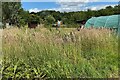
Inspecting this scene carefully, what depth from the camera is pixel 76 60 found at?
328 cm

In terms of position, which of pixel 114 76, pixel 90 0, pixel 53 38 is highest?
pixel 90 0

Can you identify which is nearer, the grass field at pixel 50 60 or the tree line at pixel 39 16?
the grass field at pixel 50 60

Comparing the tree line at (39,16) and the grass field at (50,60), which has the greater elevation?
the tree line at (39,16)

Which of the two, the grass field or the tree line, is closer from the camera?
the grass field

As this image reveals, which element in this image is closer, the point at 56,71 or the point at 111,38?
the point at 56,71

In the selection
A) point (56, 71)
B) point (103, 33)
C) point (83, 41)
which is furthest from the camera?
point (103, 33)

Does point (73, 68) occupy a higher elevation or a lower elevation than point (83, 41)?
lower

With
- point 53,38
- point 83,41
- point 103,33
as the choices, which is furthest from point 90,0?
point 53,38

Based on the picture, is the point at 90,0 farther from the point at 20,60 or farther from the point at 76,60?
the point at 20,60

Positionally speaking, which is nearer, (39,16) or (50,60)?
(50,60)

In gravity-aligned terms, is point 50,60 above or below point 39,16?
below

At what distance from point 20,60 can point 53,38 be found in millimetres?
696

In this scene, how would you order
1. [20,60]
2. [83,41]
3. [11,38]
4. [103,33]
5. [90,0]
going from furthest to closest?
[90,0]
[103,33]
[83,41]
[11,38]
[20,60]

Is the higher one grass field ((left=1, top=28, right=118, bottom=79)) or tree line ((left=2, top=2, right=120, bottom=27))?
tree line ((left=2, top=2, right=120, bottom=27))
